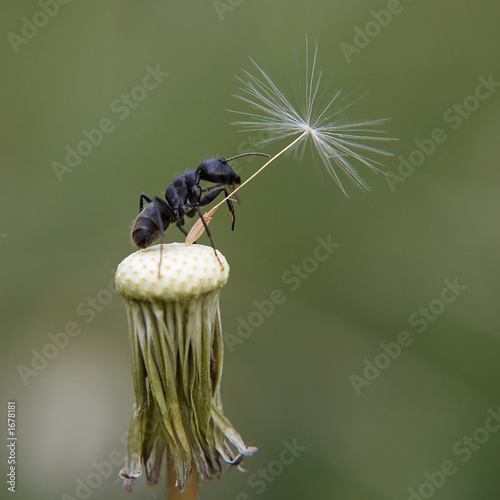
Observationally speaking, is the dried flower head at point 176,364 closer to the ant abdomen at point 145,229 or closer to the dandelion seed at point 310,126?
the ant abdomen at point 145,229

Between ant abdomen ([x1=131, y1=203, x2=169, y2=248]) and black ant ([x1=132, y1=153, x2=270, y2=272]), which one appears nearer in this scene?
ant abdomen ([x1=131, y1=203, x2=169, y2=248])

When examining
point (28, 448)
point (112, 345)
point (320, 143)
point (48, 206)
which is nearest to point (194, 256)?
point (320, 143)

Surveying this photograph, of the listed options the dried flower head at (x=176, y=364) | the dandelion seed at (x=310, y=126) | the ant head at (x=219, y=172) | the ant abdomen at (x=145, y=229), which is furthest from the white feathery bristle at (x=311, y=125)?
the dried flower head at (x=176, y=364)

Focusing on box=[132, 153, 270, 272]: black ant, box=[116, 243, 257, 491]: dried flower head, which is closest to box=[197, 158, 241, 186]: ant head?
box=[132, 153, 270, 272]: black ant

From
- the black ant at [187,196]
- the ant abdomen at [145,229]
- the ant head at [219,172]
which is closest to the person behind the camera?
the ant abdomen at [145,229]

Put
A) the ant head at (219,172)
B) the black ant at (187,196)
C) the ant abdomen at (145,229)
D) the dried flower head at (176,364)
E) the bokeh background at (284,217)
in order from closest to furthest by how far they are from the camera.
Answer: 1. the dried flower head at (176,364)
2. the ant abdomen at (145,229)
3. the black ant at (187,196)
4. the ant head at (219,172)
5. the bokeh background at (284,217)

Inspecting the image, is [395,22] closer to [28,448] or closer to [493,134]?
[493,134]

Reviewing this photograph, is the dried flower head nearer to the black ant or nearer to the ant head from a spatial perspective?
the black ant

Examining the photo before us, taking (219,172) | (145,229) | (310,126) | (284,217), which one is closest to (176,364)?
(145,229)
